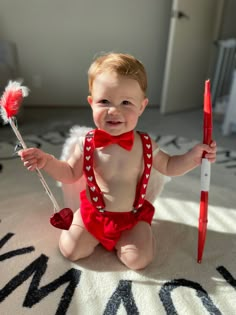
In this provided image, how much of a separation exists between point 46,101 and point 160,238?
1.93 meters

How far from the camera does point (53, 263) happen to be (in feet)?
3.09

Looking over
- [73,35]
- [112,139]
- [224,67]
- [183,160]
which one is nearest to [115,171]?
[112,139]

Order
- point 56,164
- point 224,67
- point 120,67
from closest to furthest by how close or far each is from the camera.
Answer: point 120,67 < point 56,164 < point 224,67

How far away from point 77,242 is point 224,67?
2199mm

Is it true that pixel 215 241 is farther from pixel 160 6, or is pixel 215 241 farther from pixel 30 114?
pixel 160 6

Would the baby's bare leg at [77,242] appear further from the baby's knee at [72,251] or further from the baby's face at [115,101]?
the baby's face at [115,101]

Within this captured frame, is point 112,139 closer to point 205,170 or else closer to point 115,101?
point 115,101

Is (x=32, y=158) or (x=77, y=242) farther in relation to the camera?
(x=77, y=242)

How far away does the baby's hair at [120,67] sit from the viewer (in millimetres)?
795

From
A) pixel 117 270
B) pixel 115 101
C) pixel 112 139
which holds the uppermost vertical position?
pixel 115 101

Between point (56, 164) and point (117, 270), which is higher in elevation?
point (56, 164)

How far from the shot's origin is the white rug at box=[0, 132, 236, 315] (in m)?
0.81

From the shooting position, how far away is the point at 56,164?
35.4 inches

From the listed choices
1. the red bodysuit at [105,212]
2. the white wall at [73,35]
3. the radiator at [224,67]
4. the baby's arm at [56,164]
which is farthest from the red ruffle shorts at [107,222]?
the radiator at [224,67]
